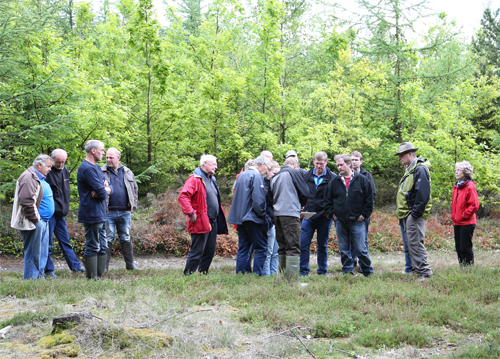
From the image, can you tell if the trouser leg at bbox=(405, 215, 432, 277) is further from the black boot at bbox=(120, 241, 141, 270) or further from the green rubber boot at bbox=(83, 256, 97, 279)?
the green rubber boot at bbox=(83, 256, 97, 279)

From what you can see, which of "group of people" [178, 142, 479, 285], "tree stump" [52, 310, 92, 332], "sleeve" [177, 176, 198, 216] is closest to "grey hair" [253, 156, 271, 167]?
"group of people" [178, 142, 479, 285]

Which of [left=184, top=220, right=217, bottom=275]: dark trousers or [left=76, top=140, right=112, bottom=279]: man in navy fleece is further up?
[left=76, top=140, right=112, bottom=279]: man in navy fleece

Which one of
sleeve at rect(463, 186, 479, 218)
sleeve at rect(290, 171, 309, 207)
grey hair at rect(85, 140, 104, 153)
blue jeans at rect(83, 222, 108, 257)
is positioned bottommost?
blue jeans at rect(83, 222, 108, 257)

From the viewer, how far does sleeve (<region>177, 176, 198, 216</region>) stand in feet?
22.9

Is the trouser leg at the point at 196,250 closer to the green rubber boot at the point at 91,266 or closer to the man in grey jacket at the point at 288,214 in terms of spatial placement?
the man in grey jacket at the point at 288,214

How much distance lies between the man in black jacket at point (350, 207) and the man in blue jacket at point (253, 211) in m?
1.43

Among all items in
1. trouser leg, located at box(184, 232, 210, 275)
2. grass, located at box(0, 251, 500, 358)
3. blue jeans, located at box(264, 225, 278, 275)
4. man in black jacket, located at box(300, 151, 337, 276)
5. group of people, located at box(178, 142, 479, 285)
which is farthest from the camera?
man in black jacket, located at box(300, 151, 337, 276)

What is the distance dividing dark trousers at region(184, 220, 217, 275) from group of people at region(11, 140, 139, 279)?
1.63 m

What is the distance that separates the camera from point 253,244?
298 inches

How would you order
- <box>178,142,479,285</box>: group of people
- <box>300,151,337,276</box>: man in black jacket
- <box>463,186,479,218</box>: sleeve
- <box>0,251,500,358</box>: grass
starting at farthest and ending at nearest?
<box>300,151,337,276</box>: man in black jacket → <box>463,186,479,218</box>: sleeve → <box>178,142,479,285</box>: group of people → <box>0,251,500,358</box>: grass

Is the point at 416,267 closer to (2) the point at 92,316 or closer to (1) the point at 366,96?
(2) the point at 92,316

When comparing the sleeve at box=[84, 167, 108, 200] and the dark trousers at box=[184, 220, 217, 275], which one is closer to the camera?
the sleeve at box=[84, 167, 108, 200]

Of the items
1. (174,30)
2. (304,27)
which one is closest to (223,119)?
(174,30)

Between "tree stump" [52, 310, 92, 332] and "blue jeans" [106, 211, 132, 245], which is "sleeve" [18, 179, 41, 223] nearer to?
"blue jeans" [106, 211, 132, 245]
